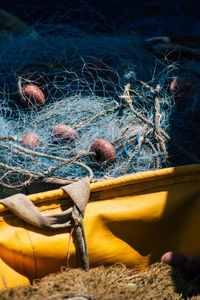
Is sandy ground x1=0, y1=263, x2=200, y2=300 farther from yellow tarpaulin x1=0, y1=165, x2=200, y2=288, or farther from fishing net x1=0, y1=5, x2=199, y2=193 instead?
fishing net x1=0, y1=5, x2=199, y2=193

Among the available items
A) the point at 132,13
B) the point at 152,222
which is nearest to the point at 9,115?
the point at 152,222

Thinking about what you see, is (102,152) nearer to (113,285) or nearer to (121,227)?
(121,227)

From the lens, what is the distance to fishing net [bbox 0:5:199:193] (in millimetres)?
2283

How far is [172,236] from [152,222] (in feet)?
0.48

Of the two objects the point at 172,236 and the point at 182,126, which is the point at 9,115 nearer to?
A: the point at 182,126

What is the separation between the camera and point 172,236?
2.00 metres

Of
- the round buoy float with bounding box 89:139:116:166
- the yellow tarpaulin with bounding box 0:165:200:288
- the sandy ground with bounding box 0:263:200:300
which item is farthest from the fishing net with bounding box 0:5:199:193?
the sandy ground with bounding box 0:263:200:300

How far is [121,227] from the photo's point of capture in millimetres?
1904

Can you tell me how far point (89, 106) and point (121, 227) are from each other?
0.98 meters

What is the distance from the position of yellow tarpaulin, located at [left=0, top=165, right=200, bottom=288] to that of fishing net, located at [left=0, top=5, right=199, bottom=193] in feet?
0.95

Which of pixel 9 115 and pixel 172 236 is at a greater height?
pixel 9 115

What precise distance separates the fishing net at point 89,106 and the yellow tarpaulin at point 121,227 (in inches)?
11.4

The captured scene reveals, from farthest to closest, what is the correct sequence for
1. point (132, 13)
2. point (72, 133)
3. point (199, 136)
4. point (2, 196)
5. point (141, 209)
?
1. point (132, 13)
2. point (199, 136)
3. point (72, 133)
4. point (2, 196)
5. point (141, 209)

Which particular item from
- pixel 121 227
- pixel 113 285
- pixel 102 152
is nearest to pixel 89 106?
pixel 102 152
